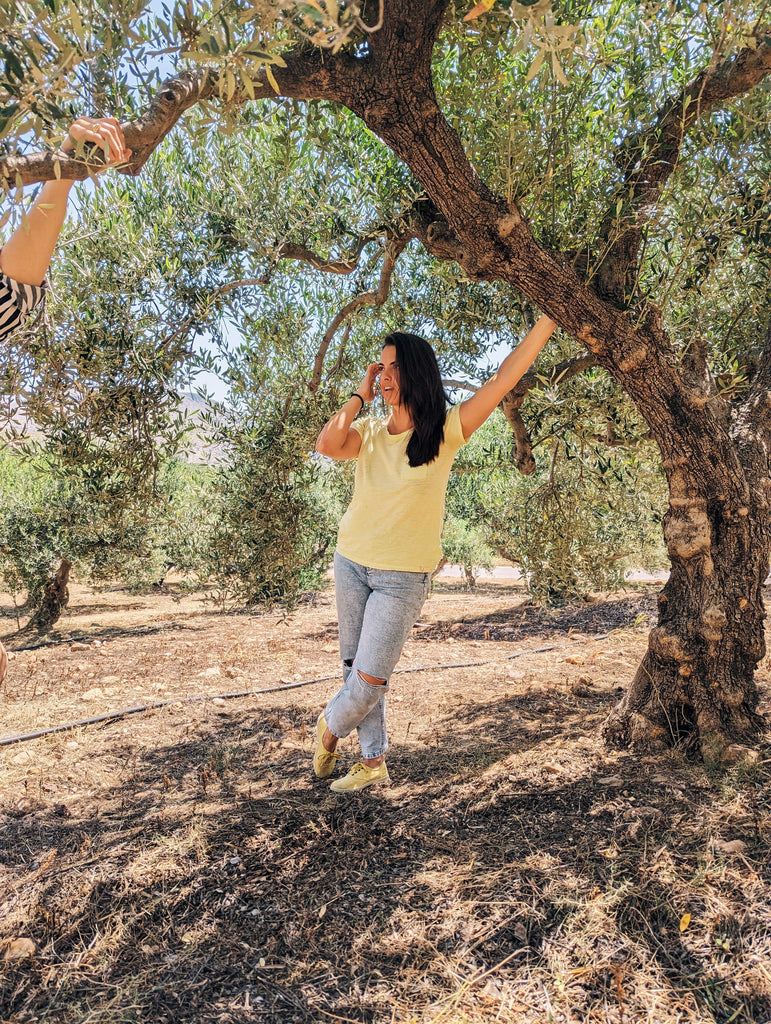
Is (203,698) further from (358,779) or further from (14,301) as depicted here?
(14,301)

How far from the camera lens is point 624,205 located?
3.43m

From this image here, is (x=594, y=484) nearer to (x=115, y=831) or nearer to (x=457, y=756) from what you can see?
(x=457, y=756)

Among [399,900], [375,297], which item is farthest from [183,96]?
[399,900]

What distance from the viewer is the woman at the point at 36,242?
2.10m

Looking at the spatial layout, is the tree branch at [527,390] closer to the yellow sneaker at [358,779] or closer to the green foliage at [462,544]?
the yellow sneaker at [358,779]

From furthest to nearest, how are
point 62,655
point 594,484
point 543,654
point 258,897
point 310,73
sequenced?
point 62,655 → point 543,654 → point 594,484 → point 310,73 → point 258,897

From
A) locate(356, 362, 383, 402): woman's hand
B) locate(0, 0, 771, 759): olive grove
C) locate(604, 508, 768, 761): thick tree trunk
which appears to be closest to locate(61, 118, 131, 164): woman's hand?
locate(0, 0, 771, 759): olive grove

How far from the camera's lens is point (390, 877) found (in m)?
2.88

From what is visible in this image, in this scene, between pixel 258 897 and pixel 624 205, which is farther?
pixel 624 205

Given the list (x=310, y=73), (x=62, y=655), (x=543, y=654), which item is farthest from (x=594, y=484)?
(x=62, y=655)

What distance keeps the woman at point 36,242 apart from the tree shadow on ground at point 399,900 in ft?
4.20

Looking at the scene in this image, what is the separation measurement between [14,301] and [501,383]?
2005mm

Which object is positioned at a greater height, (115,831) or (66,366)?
(66,366)

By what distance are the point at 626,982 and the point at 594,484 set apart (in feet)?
15.2
